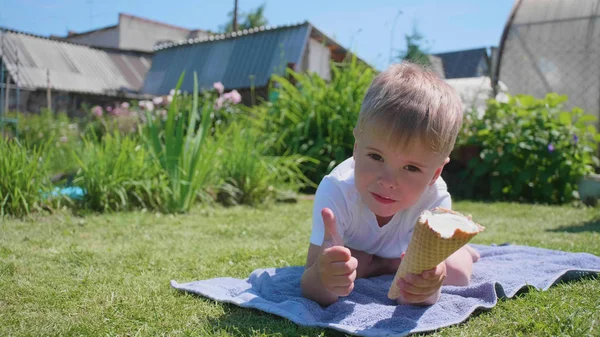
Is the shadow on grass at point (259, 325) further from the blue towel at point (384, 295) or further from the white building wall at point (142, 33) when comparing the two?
the white building wall at point (142, 33)

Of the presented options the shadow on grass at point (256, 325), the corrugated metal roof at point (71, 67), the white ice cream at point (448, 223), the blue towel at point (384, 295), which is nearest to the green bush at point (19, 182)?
the blue towel at point (384, 295)

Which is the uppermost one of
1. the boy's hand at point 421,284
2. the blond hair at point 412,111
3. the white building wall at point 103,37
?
the white building wall at point 103,37

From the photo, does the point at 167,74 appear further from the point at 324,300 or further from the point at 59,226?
the point at 324,300

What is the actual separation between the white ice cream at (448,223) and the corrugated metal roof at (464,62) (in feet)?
49.4

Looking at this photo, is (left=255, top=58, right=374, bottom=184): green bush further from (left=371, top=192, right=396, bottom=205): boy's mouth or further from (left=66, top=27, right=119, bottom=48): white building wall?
(left=66, top=27, right=119, bottom=48): white building wall

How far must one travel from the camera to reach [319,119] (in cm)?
613

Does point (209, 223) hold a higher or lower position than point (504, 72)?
lower

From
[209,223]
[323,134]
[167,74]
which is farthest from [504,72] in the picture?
[167,74]

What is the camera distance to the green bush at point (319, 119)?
19.7 feet

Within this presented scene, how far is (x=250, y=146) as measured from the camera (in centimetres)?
500

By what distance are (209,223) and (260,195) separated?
4.35ft

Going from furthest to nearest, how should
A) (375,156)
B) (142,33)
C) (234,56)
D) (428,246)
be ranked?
(142,33) → (234,56) → (375,156) → (428,246)

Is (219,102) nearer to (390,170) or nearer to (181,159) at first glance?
(181,159)

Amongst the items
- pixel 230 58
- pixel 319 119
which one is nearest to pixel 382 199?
pixel 319 119
